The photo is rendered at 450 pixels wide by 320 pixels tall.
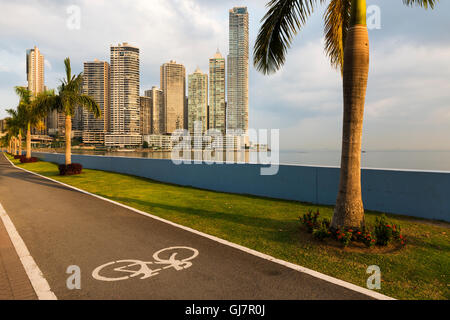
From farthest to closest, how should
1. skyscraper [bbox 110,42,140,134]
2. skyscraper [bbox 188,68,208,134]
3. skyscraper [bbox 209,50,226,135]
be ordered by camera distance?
skyscraper [bbox 110,42,140,134]
skyscraper [bbox 188,68,208,134]
skyscraper [bbox 209,50,226,135]

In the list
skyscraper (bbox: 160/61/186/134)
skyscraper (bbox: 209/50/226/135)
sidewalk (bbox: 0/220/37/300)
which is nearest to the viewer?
sidewalk (bbox: 0/220/37/300)

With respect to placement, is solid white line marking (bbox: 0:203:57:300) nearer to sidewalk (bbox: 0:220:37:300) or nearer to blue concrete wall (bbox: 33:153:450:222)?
sidewalk (bbox: 0:220:37:300)

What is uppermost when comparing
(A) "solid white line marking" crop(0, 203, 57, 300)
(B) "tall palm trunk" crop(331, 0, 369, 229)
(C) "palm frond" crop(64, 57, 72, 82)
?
(C) "palm frond" crop(64, 57, 72, 82)

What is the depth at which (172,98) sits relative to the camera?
187 m

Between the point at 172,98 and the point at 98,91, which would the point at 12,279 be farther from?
the point at 172,98

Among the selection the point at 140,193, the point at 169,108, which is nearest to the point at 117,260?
the point at 140,193

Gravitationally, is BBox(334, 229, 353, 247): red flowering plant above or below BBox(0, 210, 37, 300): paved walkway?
above

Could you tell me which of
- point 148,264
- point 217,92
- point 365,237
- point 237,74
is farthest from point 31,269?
point 237,74

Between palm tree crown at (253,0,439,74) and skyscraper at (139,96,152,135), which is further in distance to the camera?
skyscraper at (139,96,152,135)

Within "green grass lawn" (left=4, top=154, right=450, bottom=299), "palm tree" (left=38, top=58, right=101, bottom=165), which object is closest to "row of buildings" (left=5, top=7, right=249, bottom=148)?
"palm tree" (left=38, top=58, right=101, bottom=165)

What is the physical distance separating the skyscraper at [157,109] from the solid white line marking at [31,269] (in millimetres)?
168694

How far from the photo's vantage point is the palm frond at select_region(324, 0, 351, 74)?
7.16 meters
